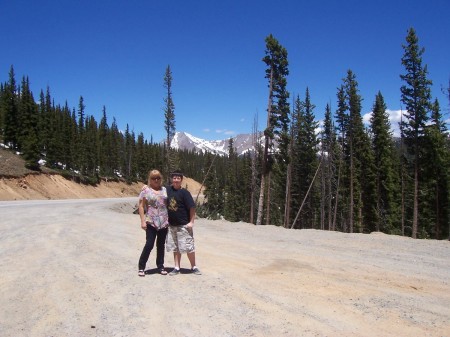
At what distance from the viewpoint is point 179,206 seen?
7164mm

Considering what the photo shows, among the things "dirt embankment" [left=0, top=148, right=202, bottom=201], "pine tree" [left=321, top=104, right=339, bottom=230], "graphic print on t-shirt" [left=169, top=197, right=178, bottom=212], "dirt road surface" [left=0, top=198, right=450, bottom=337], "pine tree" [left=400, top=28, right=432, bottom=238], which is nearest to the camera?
"dirt road surface" [left=0, top=198, right=450, bottom=337]

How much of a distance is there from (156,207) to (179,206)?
0.45m

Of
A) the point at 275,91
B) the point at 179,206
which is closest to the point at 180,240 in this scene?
the point at 179,206

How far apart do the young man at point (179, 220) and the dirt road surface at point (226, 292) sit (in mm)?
497

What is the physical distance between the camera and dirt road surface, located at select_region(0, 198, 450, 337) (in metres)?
4.61

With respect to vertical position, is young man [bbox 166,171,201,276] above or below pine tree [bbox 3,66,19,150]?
below

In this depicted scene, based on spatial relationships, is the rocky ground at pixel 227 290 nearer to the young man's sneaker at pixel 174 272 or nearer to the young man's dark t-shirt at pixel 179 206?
the young man's sneaker at pixel 174 272

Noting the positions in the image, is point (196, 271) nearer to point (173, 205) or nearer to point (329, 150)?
point (173, 205)

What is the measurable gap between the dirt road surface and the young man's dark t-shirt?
107 centimetres

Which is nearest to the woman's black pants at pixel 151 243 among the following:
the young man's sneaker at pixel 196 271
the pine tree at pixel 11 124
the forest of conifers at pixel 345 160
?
the young man's sneaker at pixel 196 271

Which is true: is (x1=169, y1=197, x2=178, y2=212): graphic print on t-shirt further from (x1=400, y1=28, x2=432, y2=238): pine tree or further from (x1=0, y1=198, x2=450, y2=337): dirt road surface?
(x1=400, y1=28, x2=432, y2=238): pine tree

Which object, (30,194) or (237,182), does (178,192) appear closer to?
(30,194)

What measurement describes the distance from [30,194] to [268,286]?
4473 cm

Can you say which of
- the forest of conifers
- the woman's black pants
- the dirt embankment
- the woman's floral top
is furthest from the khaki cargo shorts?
the dirt embankment
